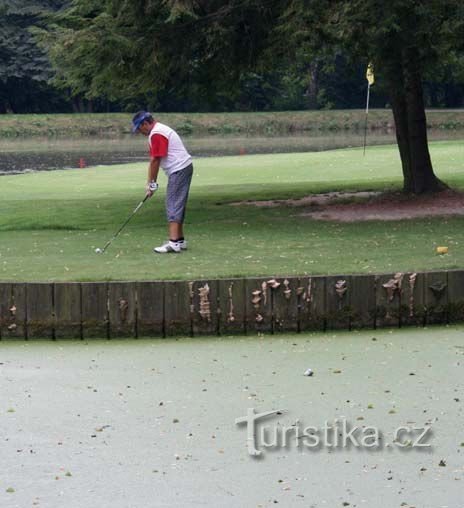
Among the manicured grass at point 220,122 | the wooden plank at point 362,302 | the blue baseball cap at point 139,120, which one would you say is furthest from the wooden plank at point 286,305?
the manicured grass at point 220,122

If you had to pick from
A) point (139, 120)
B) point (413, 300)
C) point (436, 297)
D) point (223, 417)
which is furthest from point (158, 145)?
point (223, 417)

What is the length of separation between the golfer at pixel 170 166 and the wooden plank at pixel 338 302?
293cm

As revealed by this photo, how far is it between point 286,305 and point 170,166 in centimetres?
324

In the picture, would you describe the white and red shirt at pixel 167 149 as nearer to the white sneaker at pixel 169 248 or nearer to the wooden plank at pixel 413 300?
the white sneaker at pixel 169 248

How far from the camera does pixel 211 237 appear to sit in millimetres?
15844

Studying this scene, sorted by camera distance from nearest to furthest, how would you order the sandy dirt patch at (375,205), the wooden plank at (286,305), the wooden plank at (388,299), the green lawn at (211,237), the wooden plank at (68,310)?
the wooden plank at (68,310), the wooden plank at (286,305), the wooden plank at (388,299), the green lawn at (211,237), the sandy dirt patch at (375,205)

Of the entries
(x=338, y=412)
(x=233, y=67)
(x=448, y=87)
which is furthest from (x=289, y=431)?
(x=448, y=87)

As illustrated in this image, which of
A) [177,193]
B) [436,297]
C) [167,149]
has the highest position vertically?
[167,149]

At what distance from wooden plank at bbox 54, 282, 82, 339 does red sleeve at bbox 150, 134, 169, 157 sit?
9.53 feet

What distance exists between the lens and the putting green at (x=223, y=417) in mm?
6660

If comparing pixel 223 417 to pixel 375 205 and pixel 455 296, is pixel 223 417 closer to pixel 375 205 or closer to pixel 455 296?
pixel 455 296

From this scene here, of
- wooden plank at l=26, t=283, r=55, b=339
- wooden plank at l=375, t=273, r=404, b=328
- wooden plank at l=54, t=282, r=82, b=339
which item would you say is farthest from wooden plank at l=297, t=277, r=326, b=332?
wooden plank at l=26, t=283, r=55, b=339

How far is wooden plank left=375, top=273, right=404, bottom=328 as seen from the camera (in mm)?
11328

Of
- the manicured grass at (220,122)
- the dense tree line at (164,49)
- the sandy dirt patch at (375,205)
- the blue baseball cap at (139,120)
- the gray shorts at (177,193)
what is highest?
the dense tree line at (164,49)
